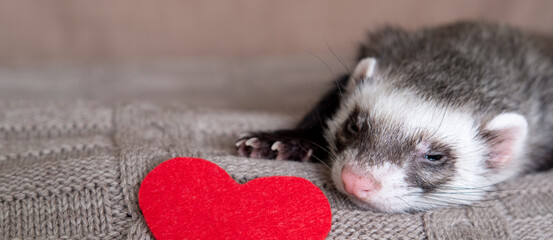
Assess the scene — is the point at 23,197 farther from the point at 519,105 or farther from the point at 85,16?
the point at 85,16

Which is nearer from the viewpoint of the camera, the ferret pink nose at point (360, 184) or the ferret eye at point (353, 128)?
the ferret pink nose at point (360, 184)

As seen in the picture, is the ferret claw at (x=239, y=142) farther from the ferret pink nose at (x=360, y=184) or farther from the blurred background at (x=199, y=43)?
the blurred background at (x=199, y=43)

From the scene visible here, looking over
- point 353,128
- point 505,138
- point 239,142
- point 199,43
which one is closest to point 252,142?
point 239,142

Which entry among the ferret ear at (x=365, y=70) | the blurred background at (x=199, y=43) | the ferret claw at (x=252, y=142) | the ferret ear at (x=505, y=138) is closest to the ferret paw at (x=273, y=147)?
the ferret claw at (x=252, y=142)

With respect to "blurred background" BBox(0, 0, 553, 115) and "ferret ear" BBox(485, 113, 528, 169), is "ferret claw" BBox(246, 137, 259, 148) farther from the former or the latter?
"blurred background" BBox(0, 0, 553, 115)

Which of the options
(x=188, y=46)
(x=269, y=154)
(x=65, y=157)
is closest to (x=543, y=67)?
(x=269, y=154)

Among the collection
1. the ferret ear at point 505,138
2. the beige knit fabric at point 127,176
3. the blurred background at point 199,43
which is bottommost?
the blurred background at point 199,43

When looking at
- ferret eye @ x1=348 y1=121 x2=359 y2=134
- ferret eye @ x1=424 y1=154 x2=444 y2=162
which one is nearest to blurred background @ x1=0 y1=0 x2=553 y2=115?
ferret eye @ x1=348 y1=121 x2=359 y2=134
